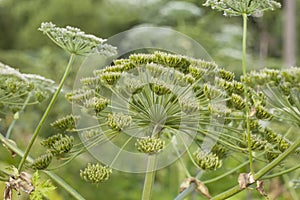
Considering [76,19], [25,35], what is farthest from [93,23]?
[25,35]

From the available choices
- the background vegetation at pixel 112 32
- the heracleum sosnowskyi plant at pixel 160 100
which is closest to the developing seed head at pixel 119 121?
the heracleum sosnowskyi plant at pixel 160 100

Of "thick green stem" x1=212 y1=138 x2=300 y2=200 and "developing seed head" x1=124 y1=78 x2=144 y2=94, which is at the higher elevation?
"developing seed head" x1=124 y1=78 x2=144 y2=94

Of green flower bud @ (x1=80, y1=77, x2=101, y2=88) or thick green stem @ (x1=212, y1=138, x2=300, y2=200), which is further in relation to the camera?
green flower bud @ (x1=80, y1=77, x2=101, y2=88)

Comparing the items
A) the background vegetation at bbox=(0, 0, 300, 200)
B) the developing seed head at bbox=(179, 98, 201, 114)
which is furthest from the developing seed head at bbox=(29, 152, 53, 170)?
the background vegetation at bbox=(0, 0, 300, 200)

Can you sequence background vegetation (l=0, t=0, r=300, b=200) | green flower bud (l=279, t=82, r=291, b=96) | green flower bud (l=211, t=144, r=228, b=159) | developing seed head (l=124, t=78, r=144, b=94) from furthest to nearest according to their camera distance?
1. background vegetation (l=0, t=0, r=300, b=200)
2. green flower bud (l=211, t=144, r=228, b=159)
3. developing seed head (l=124, t=78, r=144, b=94)
4. green flower bud (l=279, t=82, r=291, b=96)

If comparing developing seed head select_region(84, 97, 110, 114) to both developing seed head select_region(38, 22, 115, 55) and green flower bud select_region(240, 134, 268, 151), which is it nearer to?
developing seed head select_region(38, 22, 115, 55)

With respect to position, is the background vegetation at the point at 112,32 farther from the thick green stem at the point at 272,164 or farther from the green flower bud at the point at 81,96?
the thick green stem at the point at 272,164

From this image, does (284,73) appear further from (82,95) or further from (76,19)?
(76,19)

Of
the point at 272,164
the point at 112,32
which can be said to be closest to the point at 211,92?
the point at 272,164
